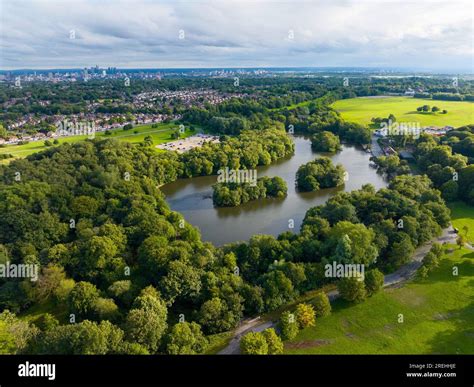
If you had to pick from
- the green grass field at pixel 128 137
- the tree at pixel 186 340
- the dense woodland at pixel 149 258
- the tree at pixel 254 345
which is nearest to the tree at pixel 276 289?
the dense woodland at pixel 149 258

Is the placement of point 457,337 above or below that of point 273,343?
below

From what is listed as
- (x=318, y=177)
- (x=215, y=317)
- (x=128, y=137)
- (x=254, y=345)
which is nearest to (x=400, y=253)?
(x=254, y=345)

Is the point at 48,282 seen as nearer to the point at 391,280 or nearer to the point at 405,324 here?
the point at 405,324

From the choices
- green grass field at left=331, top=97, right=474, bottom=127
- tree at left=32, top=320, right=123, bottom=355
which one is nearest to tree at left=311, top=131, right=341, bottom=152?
green grass field at left=331, top=97, right=474, bottom=127

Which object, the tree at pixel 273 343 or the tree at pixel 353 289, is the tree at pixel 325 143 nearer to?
the tree at pixel 353 289

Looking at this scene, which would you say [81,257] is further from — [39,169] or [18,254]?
[39,169]

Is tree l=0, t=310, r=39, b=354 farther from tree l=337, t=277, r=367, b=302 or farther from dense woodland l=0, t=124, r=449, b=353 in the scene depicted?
tree l=337, t=277, r=367, b=302
